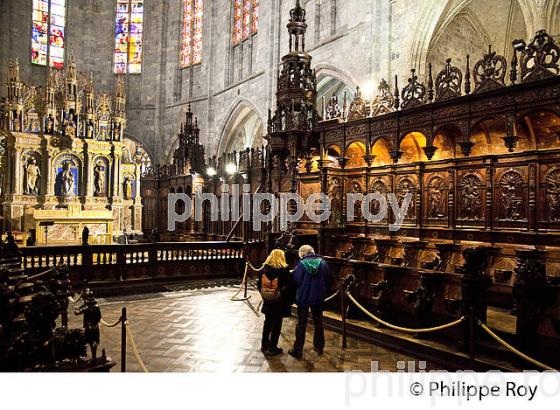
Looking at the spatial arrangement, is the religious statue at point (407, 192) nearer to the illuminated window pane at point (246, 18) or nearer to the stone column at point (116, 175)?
the stone column at point (116, 175)

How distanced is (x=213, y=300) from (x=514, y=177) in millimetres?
6137

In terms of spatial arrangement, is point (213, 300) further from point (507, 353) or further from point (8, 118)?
point (8, 118)

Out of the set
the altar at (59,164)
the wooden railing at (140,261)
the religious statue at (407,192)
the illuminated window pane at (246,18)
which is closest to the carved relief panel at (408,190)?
the religious statue at (407,192)

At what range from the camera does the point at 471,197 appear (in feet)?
27.5

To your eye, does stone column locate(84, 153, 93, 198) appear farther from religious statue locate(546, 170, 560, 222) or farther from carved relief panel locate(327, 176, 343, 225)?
religious statue locate(546, 170, 560, 222)

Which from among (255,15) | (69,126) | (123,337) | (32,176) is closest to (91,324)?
(123,337)

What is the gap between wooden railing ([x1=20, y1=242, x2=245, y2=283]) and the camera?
372 inches

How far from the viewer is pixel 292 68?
1017cm

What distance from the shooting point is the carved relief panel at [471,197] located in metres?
8.20

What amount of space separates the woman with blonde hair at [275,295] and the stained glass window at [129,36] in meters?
25.2

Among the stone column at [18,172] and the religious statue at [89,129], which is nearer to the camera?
the stone column at [18,172]

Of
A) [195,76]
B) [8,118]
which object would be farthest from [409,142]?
[195,76]

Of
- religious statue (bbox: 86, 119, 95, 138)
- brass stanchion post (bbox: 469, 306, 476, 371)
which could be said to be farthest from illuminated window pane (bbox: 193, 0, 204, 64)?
brass stanchion post (bbox: 469, 306, 476, 371)

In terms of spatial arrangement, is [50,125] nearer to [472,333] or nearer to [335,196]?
[335,196]
